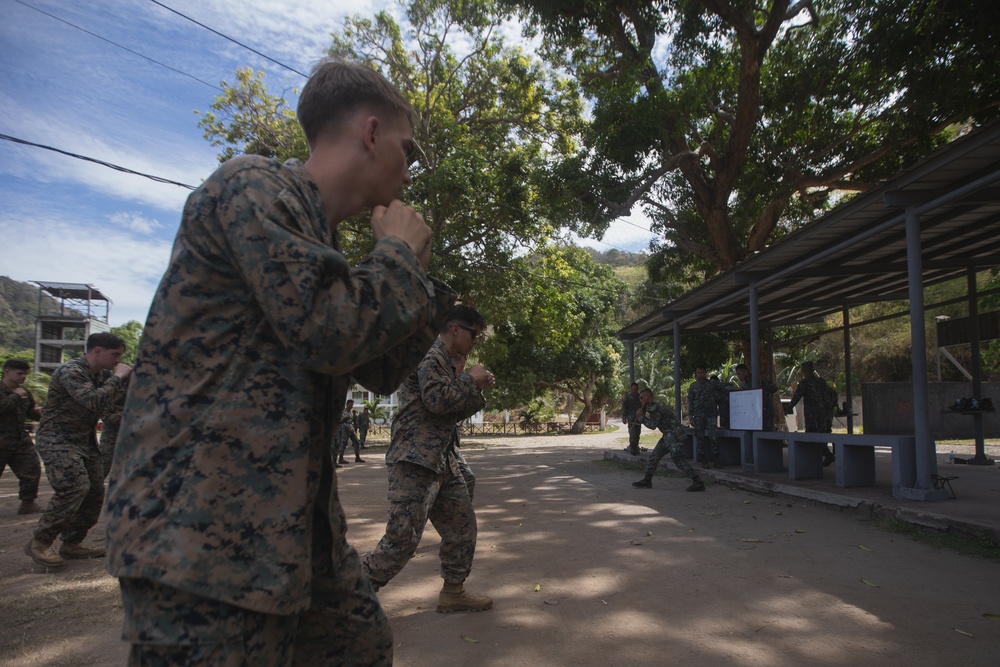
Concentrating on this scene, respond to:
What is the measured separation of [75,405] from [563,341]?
17413mm

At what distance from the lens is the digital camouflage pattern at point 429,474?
12.3ft

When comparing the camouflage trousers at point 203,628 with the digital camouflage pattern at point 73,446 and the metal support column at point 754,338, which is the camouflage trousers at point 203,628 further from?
the metal support column at point 754,338

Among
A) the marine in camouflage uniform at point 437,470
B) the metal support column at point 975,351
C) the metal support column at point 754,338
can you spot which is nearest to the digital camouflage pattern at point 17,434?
the marine in camouflage uniform at point 437,470

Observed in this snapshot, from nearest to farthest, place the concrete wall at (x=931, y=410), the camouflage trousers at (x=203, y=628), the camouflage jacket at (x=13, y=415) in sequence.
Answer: the camouflage trousers at (x=203, y=628) < the camouflage jacket at (x=13, y=415) < the concrete wall at (x=931, y=410)

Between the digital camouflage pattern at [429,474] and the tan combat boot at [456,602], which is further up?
the digital camouflage pattern at [429,474]

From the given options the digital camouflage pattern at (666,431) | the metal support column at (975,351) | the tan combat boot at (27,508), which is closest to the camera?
the tan combat boot at (27,508)

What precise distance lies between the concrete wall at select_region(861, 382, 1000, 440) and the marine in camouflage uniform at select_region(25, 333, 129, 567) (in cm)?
1461

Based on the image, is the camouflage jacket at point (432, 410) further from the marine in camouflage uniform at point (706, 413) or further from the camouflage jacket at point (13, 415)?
the marine in camouflage uniform at point (706, 413)

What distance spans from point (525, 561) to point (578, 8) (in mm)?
11300

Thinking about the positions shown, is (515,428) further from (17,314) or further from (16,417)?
(17,314)

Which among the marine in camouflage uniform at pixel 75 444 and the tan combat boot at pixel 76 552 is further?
the tan combat boot at pixel 76 552

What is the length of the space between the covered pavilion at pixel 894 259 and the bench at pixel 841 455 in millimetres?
174

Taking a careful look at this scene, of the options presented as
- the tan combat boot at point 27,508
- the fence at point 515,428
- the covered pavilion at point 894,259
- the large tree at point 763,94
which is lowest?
the fence at point 515,428

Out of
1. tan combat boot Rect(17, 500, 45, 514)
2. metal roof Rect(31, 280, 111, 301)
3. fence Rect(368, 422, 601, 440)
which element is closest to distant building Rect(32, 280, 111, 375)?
metal roof Rect(31, 280, 111, 301)
